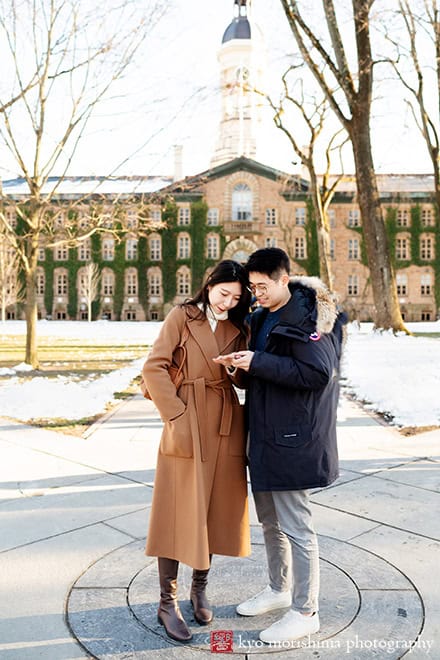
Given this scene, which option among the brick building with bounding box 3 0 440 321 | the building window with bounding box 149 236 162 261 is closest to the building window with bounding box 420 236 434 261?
the brick building with bounding box 3 0 440 321

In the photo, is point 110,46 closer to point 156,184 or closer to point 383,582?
point 383,582

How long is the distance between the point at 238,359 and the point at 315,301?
476mm

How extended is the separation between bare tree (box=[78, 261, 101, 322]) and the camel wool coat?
5041 centimetres

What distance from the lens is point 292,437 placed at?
2.81m

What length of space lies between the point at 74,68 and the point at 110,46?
3.14 feet

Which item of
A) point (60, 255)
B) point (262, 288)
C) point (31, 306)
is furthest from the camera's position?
point (60, 255)

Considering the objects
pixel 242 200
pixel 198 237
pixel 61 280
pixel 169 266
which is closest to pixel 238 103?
pixel 242 200

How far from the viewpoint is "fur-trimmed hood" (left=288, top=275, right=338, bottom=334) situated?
2828 millimetres

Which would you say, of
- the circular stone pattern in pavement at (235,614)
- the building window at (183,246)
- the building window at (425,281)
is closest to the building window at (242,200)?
the building window at (183,246)

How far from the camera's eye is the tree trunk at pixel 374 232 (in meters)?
16.4

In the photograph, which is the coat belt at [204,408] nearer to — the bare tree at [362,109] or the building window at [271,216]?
the bare tree at [362,109]

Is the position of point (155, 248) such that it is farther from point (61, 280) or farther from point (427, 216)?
point (427, 216)

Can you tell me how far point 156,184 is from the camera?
5531 cm

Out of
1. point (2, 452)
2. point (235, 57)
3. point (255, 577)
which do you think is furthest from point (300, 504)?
point (235, 57)
